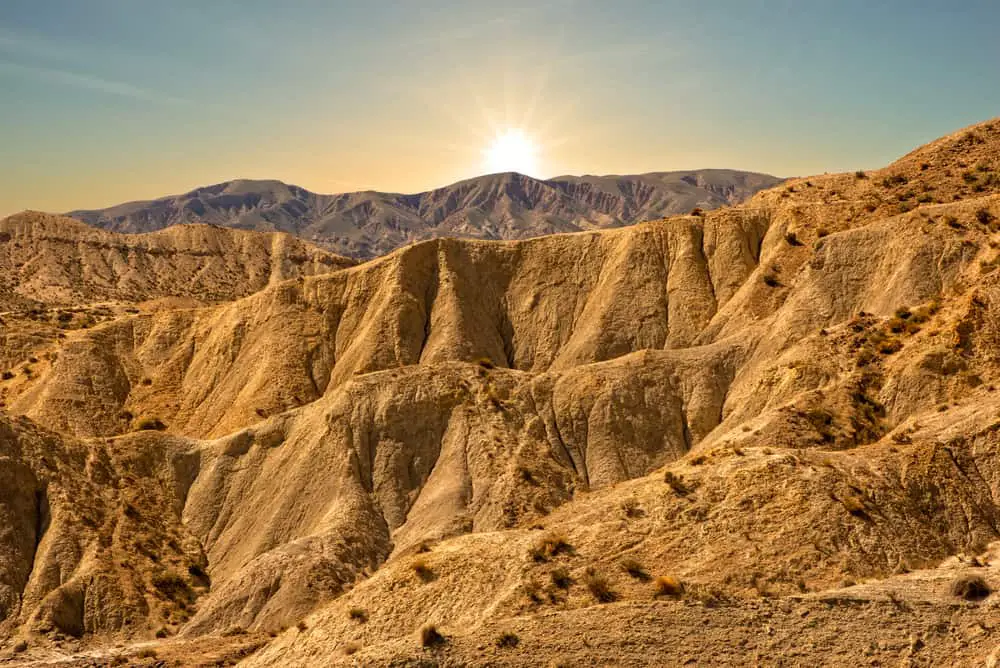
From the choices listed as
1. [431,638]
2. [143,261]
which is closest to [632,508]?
[431,638]

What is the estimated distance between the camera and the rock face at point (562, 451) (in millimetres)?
23188

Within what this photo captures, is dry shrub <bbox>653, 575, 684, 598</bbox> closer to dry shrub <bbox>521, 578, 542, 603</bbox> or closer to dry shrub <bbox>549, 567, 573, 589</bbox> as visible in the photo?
dry shrub <bbox>549, 567, 573, 589</bbox>

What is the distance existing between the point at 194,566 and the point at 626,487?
2212cm

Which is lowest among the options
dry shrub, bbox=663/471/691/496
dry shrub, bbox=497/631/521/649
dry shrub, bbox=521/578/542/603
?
dry shrub, bbox=497/631/521/649

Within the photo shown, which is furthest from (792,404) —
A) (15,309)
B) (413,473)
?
(15,309)

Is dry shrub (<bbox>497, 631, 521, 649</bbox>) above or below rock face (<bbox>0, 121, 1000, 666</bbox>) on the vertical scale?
below

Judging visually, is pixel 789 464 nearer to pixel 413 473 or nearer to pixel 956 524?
pixel 956 524

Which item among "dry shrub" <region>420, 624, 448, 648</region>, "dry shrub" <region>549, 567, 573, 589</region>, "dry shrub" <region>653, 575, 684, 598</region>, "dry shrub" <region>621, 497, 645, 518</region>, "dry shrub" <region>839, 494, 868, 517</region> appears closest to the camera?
"dry shrub" <region>420, 624, 448, 648</region>

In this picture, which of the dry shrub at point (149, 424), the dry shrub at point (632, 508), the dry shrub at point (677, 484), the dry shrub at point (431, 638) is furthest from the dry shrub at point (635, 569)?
the dry shrub at point (149, 424)

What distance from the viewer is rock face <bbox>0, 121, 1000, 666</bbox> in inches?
913

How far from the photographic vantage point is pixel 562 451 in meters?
41.1

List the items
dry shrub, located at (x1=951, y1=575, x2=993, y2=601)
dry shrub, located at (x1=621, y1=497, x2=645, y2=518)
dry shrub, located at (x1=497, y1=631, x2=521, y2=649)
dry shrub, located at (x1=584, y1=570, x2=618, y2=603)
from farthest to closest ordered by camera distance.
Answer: dry shrub, located at (x1=621, y1=497, x2=645, y2=518), dry shrub, located at (x1=584, y1=570, x2=618, y2=603), dry shrub, located at (x1=497, y1=631, x2=521, y2=649), dry shrub, located at (x1=951, y1=575, x2=993, y2=601)

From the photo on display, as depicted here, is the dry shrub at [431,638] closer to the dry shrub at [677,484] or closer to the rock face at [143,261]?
the dry shrub at [677,484]

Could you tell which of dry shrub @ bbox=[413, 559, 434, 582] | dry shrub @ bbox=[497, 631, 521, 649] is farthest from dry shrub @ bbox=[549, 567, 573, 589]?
dry shrub @ bbox=[413, 559, 434, 582]
